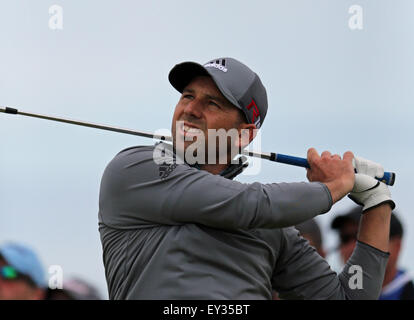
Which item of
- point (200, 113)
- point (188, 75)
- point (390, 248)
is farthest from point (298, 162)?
point (390, 248)

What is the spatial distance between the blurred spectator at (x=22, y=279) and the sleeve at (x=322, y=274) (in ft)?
4.30

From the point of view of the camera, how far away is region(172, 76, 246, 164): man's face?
3.67m

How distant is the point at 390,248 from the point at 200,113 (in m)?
2.70

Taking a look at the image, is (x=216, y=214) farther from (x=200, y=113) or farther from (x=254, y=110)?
(x=254, y=110)

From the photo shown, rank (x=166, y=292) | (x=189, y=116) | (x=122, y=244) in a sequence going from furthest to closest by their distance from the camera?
(x=189, y=116)
(x=122, y=244)
(x=166, y=292)

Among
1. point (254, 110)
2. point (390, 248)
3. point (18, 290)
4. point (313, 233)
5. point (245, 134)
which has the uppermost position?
Answer: point (254, 110)

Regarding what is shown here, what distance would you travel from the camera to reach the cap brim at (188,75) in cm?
369

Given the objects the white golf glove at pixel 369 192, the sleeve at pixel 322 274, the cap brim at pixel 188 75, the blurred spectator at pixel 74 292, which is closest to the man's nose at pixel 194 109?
the cap brim at pixel 188 75

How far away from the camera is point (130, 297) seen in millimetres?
3273

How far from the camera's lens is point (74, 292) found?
4266 mm

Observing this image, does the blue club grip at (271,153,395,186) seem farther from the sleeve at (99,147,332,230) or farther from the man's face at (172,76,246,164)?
the sleeve at (99,147,332,230)
